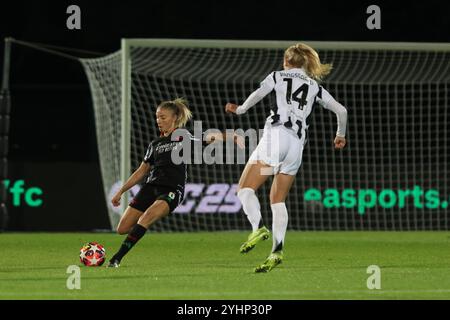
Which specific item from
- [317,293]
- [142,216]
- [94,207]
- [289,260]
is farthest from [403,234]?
[317,293]

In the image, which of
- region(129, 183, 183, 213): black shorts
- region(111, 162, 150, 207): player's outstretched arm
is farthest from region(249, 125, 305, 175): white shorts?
region(111, 162, 150, 207): player's outstretched arm

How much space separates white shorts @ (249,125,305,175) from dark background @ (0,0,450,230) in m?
13.6

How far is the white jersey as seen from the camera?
29.9 feet

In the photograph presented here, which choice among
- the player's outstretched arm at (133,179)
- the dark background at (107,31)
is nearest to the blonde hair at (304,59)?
the player's outstretched arm at (133,179)

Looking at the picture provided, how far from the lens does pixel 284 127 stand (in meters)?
9.18

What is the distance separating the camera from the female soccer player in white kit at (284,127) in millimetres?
9117

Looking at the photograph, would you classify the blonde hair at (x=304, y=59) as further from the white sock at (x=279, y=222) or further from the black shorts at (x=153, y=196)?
the black shorts at (x=153, y=196)

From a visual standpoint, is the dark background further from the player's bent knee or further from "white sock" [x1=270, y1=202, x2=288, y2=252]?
"white sock" [x1=270, y1=202, x2=288, y2=252]

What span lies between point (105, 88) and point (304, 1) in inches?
277

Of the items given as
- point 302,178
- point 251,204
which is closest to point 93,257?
point 251,204

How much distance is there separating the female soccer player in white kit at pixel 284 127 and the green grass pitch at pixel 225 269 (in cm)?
55

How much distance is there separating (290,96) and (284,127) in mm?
262

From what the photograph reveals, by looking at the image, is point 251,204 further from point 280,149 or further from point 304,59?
point 304,59

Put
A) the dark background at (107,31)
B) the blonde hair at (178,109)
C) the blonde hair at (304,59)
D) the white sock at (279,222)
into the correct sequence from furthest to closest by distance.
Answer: the dark background at (107,31)
the blonde hair at (178,109)
the blonde hair at (304,59)
the white sock at (279,222)
